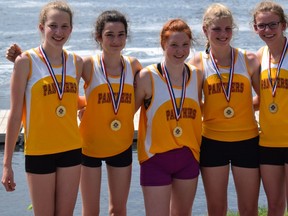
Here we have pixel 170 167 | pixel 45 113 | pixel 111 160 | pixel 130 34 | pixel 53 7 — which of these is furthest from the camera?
pixel 130 34

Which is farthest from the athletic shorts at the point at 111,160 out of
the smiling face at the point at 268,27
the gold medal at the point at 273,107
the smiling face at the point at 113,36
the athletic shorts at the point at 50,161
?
the smiling face at the point at 268,27

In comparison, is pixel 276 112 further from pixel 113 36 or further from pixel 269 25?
pixel 113 36

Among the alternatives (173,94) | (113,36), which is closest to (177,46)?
(173,94)

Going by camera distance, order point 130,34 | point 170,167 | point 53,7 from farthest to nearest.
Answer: point 130,34
point 170,167
point 53,7

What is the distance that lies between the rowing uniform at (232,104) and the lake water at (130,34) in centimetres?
33

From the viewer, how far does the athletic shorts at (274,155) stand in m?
5.61

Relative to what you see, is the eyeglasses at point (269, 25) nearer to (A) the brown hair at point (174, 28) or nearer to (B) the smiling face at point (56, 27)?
(A) the brown hair at point (174, 28)

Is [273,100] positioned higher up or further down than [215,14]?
further down

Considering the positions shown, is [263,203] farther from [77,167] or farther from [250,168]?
[77,167]

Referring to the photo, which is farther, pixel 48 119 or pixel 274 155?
pixel 274 155

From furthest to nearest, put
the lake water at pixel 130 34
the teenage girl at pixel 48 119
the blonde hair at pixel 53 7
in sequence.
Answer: the lake water at pixel 130 34 → the blonde hair at pixel 53 7 → the teenage girl at pixel 48 119

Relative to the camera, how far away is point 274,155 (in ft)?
18.4

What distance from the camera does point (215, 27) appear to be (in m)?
5.60

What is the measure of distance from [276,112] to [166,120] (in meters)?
0.80
